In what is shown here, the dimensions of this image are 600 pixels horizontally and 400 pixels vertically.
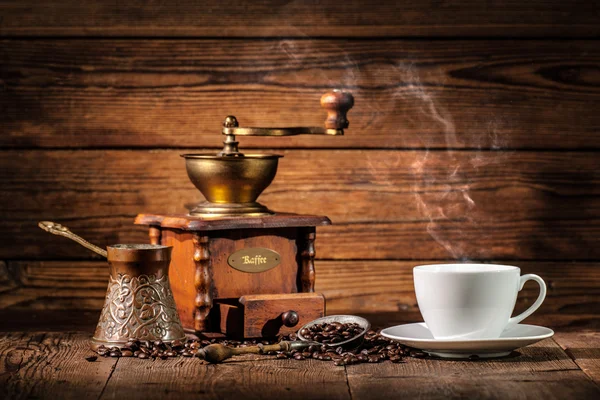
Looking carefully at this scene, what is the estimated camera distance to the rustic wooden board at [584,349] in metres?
1.33

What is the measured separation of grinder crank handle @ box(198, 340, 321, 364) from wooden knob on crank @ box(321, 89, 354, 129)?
1.42 feet

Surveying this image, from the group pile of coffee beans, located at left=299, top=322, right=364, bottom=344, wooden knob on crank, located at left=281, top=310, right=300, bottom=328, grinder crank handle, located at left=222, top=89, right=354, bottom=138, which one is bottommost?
pile of coffee beans, located at left=299, top=322, right=364, bottom=344

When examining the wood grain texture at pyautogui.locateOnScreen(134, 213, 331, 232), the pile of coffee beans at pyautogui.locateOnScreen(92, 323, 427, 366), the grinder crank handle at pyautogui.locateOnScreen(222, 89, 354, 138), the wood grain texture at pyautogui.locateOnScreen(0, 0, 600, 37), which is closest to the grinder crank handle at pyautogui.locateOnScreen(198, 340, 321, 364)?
the pile of coffee beans at pyautogui.locateOnScreen(92, 323, 427, 366)

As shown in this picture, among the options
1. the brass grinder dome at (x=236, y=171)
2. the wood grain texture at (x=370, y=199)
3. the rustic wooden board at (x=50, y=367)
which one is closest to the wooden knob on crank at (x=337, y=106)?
the brass grinder dome at (x=236, y=171)

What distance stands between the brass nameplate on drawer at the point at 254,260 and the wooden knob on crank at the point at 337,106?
27 centimetres

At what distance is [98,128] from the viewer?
6.12 ft

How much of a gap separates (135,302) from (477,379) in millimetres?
553

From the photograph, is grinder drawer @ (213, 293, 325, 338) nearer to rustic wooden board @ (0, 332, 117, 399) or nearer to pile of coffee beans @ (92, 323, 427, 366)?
pile of coffee beans @ (92, 323, 427, 366)

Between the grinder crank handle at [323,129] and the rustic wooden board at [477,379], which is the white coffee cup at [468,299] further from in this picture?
the grinder crank handle at [323,129]

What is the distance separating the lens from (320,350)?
56.2 inches

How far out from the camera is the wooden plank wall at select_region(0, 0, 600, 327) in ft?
6.10

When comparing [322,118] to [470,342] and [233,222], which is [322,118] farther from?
[470,342]

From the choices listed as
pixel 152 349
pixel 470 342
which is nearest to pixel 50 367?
pixel 152 349

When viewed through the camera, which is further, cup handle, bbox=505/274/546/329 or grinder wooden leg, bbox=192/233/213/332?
grinder wooden leg, bbox=192/233/213/332
